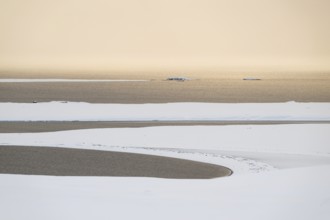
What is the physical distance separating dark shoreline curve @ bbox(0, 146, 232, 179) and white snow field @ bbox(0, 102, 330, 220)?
95cm

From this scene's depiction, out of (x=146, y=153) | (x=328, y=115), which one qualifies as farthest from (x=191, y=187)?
(x=328, y=115)

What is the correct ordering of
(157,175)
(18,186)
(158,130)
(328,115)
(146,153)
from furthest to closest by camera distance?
(328,115), (158,130), (146,153), (157,175), (18,186)

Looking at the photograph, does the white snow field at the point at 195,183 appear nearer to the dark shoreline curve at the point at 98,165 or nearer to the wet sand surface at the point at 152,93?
the dark shoreline curve at the point at 98,165

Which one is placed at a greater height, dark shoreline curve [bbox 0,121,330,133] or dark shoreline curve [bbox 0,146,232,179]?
dark shoreline curve [bbox 0,121,330,133]

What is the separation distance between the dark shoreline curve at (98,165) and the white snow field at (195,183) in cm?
95

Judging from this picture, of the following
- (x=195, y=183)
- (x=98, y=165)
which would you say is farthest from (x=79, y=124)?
(x=195, y=183)

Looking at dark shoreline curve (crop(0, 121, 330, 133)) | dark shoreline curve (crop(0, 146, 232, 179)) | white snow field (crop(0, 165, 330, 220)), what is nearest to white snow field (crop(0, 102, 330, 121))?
dark shoreline curve (crop(0, 121, 330, 133))

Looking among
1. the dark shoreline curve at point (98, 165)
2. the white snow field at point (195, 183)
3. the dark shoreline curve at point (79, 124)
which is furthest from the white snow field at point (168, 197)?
the dark shoreline curve at point (79, 124)

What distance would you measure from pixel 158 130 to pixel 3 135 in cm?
671

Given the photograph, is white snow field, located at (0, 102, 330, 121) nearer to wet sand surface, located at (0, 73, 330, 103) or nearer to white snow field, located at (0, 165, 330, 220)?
wet sand surface, located at (0, 73, 330, 103)

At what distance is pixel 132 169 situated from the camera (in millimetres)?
19516

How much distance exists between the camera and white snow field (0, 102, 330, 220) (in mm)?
12492

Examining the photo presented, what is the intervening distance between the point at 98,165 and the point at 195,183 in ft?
16.1

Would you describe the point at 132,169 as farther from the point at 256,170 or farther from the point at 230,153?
the point at 230,153
